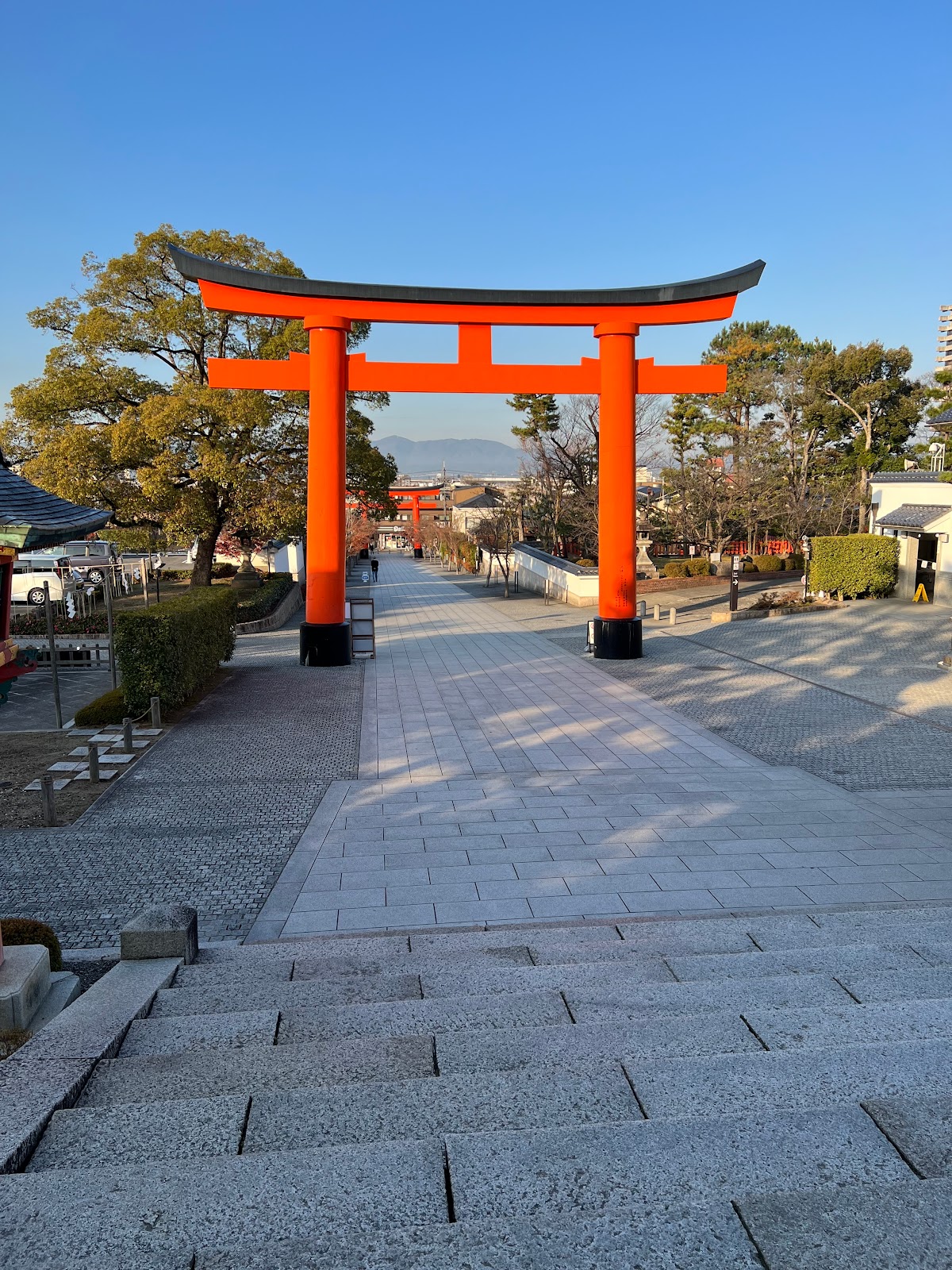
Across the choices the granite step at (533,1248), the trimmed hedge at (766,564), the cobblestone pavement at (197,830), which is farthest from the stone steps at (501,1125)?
the trimmed hedge at (766,564)

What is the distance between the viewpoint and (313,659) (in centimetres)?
1521

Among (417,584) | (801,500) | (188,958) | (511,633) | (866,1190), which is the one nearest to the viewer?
(866,1190)

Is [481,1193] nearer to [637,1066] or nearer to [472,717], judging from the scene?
[637,1066]

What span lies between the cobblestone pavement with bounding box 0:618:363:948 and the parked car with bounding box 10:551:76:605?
9252 mm

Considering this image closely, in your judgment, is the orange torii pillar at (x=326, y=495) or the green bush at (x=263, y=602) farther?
the green bush at (x=263, y=602)

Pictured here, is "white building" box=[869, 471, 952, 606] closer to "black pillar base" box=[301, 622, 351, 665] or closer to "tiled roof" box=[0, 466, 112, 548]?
"black pillar base" box=[301, 622, 351, 665]

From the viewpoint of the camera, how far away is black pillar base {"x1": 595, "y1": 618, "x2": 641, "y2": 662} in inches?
623

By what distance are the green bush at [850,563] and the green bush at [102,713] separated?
18983 mm

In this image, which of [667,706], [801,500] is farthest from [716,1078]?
[801,500]

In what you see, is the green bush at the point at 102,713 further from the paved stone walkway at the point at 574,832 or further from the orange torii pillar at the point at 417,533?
the orange torii pillar at the point at 417,533

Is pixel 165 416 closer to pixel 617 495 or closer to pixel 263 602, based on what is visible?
pixel 263 602

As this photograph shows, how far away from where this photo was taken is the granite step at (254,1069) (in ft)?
8.14

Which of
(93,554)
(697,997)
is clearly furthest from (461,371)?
(697,997)

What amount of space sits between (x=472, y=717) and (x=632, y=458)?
6720 mm
